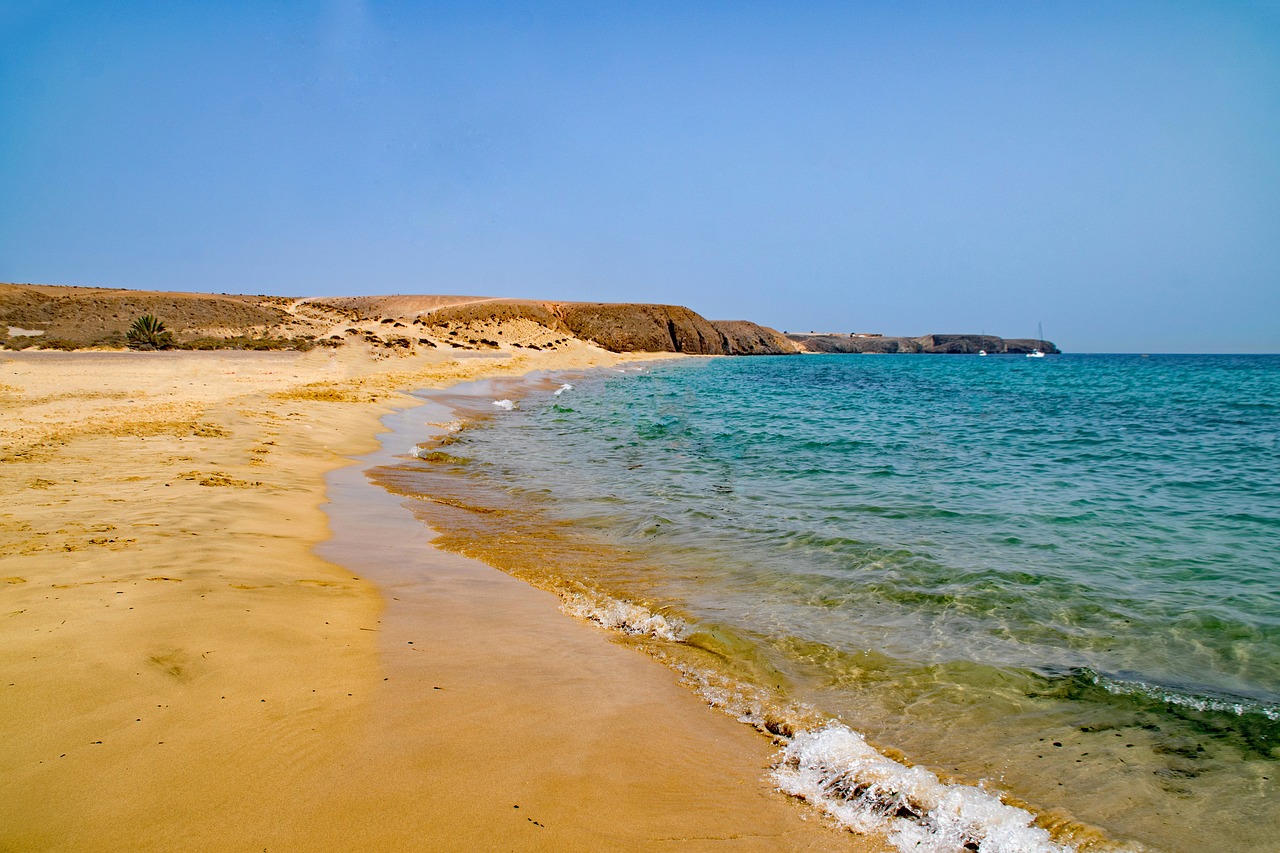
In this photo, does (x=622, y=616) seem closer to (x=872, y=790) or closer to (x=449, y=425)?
(x=872, y=790)

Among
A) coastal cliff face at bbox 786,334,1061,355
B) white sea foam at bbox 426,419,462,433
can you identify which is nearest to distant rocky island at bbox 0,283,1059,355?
white sea foam at bbox 426,419,462,433

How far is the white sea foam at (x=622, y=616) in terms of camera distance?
4.64m

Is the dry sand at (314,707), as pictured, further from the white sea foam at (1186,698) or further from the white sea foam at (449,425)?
the white sea foam at (449,425)

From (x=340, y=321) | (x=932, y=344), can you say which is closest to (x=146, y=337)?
(x=340, y=321)

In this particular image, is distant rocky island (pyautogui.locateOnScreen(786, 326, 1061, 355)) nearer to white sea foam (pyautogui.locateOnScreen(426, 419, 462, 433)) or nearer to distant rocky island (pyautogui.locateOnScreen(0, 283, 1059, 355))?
distant rocky island (pyautogui.locateOnScreen(0, 283, 1059, 355))

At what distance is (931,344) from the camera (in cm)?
16025

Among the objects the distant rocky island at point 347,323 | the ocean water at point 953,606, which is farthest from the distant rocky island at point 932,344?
the ocean water at point 953,606

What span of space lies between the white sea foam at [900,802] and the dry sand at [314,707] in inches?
5.4

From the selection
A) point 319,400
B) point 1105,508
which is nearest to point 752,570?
point 1105,508

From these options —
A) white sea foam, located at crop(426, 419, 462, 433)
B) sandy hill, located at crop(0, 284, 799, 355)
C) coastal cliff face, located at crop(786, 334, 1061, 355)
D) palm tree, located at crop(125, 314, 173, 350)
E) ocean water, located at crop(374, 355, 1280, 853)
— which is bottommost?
ocean water, located at crop(374, 355, 1280, 853)

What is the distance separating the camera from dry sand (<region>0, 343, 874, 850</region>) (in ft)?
7.68

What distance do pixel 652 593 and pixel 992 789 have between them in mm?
2922

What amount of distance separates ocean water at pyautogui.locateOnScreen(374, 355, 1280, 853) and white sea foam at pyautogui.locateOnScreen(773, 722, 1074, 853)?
0.03 feet

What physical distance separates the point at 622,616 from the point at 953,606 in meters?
2.61
